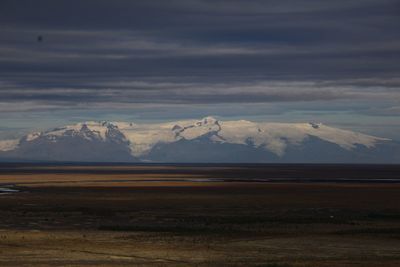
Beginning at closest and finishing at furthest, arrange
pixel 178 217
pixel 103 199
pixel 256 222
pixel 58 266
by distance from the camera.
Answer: pixel 58 266 → pixel 256 222 → pixel 178 217 → pixel 103 199

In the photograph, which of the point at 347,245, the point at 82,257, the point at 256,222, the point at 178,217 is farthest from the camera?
the point at 178,217

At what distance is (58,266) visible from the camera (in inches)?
1591

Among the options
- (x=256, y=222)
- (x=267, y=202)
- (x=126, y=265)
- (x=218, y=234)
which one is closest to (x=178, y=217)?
(x=256, y=222)

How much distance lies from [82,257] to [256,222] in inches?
864

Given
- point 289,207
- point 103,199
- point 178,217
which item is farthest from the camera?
point 103,199

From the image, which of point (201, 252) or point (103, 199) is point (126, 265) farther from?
point (103, 199)

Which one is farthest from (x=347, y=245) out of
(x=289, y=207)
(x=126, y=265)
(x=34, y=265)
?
(x=289, y=207)

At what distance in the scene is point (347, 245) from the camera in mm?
48938

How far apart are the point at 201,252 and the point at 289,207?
119ft

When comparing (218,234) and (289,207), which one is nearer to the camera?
(218,234)

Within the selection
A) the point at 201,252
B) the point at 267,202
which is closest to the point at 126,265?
the point at 201,252

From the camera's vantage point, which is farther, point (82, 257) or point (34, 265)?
point (82, 257)

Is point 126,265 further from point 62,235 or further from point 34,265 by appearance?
point 62,235

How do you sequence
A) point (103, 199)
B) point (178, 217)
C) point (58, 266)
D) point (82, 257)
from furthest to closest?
point (103, 199) → point (178, 217) → point (82, 257) → point (58, 266)
